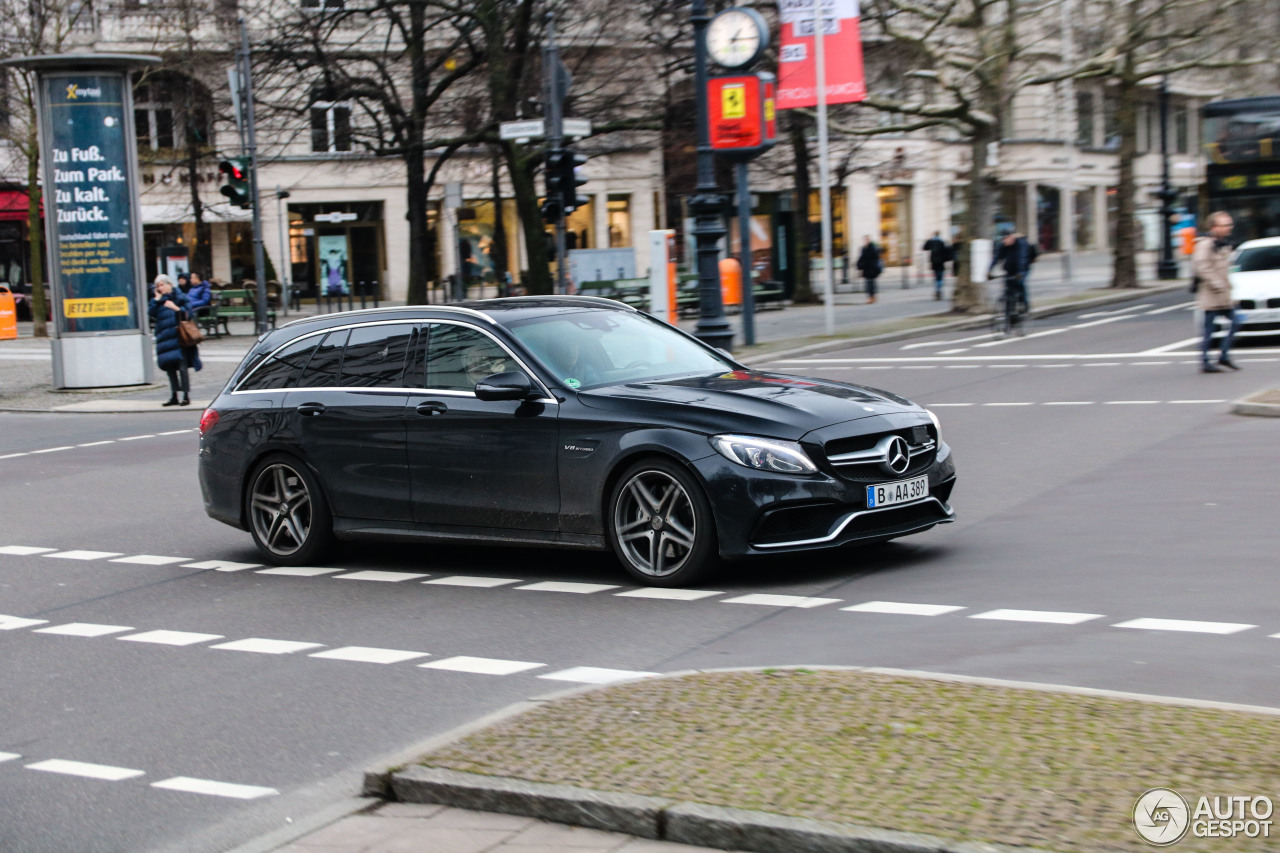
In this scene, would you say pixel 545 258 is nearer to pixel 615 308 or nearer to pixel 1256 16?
pixel 1256 16

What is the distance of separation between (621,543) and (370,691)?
2117 mm

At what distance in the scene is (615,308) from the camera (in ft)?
32.4

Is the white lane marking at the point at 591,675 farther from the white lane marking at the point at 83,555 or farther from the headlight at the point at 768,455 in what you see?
the white lane marking at the point at 83,555

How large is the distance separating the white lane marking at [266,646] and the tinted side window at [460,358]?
6.69 ft

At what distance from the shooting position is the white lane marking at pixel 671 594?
26.2 ft

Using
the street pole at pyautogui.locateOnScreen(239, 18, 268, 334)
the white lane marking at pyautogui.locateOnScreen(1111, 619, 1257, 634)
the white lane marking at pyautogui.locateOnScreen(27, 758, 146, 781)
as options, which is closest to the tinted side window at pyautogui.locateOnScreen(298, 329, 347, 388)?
the white lane marking at pyautogui.locateOnScreen(27, 758, 146, 781)

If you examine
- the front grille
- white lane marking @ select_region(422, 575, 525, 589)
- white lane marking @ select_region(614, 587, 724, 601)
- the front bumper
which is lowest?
white lane marking @ select_region(422, 575, 525, 589)

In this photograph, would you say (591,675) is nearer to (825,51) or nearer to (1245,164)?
(825,51)

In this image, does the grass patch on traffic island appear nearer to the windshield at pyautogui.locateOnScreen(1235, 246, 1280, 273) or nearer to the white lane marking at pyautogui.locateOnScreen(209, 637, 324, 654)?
the white lane marking at pyautogui.locateOnScreen(209, 637, 324, 654)

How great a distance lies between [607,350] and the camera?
9.14 meters

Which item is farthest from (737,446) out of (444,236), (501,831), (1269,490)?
(444,236)

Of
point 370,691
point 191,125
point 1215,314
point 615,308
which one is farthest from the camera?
point 191,125

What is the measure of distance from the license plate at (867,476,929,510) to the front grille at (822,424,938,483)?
4 cm

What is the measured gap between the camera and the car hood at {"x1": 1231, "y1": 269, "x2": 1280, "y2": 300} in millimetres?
21922
